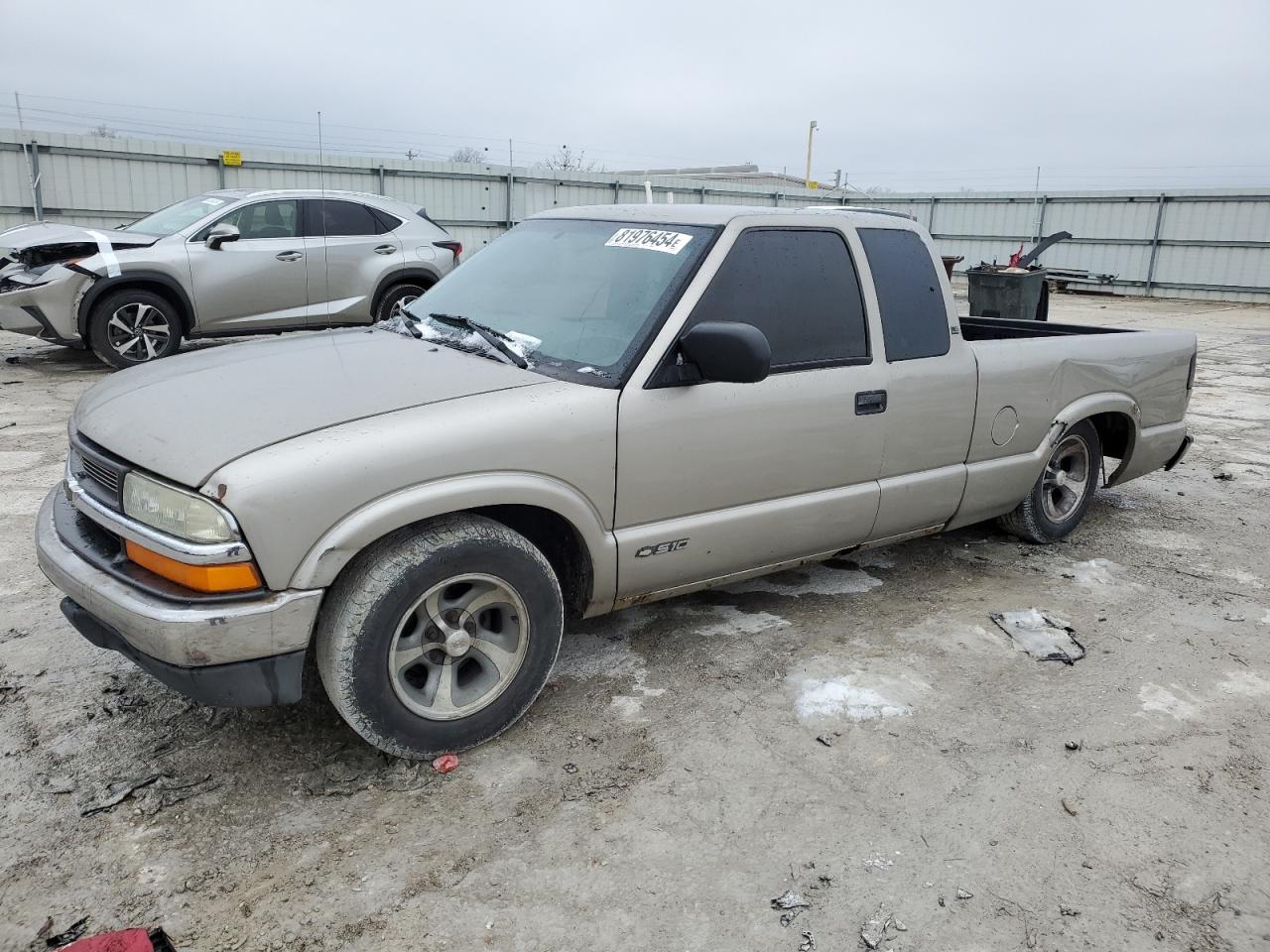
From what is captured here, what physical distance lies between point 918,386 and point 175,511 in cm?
290

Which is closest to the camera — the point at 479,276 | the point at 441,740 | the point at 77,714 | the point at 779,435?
the point at 441,740

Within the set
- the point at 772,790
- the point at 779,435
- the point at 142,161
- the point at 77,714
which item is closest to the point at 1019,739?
the point at 772,790

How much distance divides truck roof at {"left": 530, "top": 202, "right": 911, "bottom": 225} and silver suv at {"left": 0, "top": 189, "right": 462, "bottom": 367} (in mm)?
5618

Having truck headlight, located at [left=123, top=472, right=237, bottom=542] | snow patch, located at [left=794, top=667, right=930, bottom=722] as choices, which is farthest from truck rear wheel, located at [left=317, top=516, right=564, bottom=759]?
snow patch, located at [left=794, top=667, right=930, bottom=722]

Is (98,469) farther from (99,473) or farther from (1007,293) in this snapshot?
(1007,293)

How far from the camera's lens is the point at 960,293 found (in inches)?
890

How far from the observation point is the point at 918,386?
159 inches

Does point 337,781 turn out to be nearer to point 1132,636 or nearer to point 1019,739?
point 1019,739

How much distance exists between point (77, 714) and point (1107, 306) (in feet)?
72.2

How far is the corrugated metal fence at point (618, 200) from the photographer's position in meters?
14.3

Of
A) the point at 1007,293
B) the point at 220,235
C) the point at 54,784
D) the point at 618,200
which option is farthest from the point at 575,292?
the point at 618,200

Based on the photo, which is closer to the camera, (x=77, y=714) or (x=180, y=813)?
(x=180, y=813)

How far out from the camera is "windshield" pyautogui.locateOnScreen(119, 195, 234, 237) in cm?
936

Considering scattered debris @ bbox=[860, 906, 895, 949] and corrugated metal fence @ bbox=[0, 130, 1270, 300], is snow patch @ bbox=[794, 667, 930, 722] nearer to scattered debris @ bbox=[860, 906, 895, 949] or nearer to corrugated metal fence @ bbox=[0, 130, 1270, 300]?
scattered debris @ bbox=[860, 906, 895, 949]
